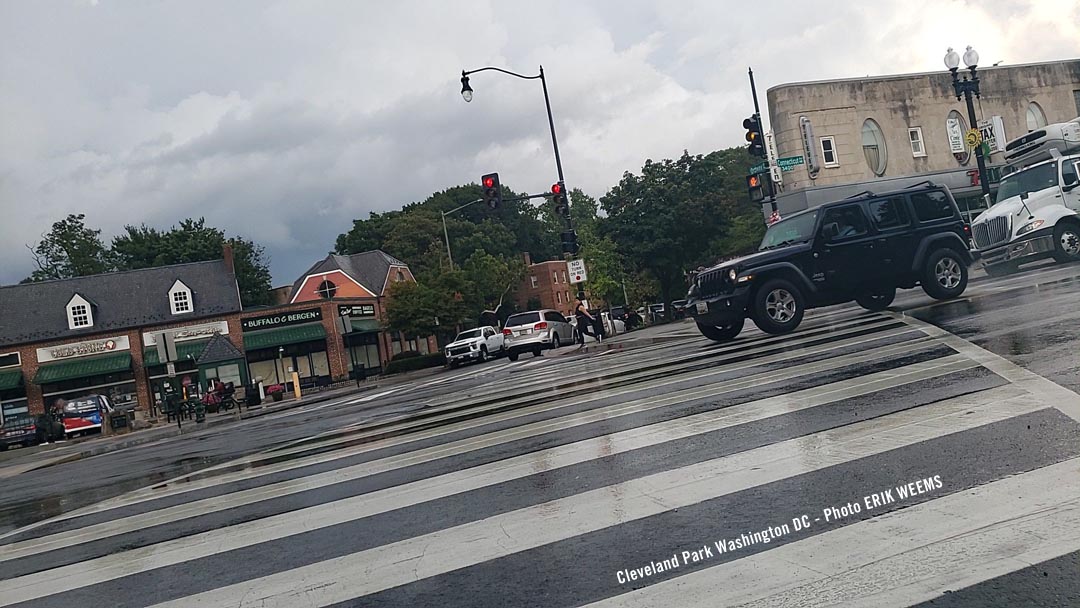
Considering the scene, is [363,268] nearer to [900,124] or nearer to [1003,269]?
[900,124]

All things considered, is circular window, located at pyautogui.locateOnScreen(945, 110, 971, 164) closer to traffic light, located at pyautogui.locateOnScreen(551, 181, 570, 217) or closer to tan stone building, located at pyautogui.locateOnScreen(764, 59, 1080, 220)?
tan stone building, located at pyautogui.locateOnScreen(764, 59, 1080, 220)

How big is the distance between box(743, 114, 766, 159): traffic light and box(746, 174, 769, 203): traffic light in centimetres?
85

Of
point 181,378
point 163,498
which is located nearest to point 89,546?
point 163,498

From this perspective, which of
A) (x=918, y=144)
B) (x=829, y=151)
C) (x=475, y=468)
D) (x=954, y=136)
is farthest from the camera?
(x=954, y=136)

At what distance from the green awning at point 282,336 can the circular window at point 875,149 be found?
32.6 m

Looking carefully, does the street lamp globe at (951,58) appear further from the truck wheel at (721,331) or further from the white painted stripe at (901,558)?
the white painted stripe at (901,558)

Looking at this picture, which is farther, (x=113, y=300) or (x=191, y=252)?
(x=191, y=252)

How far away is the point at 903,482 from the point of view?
4.53 metres

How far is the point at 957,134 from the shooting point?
133 feet

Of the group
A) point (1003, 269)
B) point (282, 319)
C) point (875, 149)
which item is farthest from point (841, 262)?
point (282, 319)

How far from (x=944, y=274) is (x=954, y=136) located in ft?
97.5

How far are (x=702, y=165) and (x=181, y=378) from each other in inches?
1261

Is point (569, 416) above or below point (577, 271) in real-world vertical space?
below

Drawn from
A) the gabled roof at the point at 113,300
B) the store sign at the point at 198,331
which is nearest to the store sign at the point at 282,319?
the gabled roof at the point at 113,300
